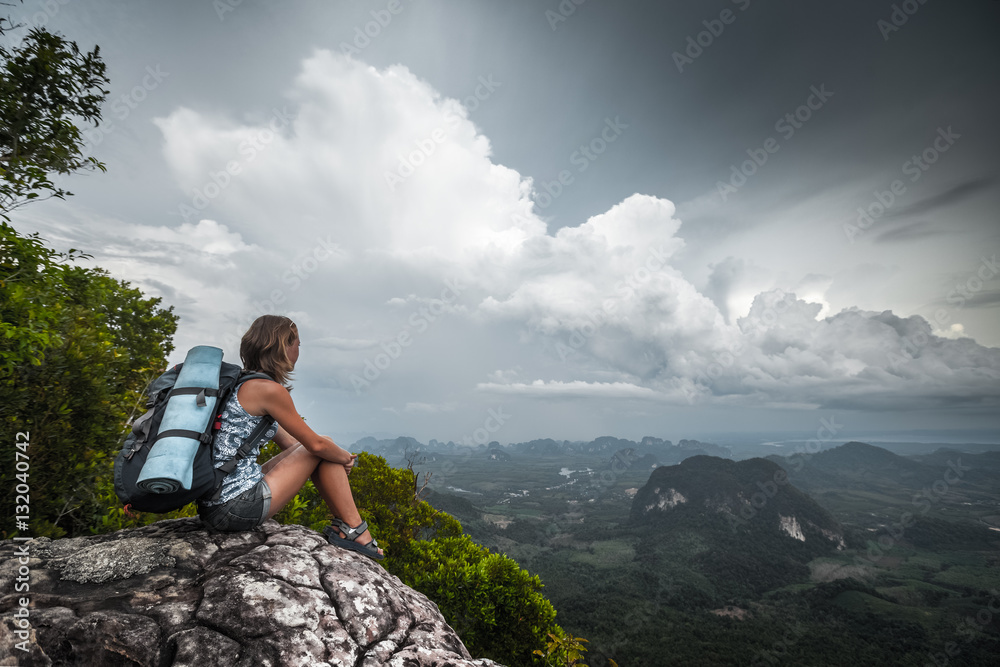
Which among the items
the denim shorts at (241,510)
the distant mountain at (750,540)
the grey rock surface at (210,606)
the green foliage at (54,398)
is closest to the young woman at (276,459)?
the denim shorts at (241,510)

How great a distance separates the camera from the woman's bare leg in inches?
180

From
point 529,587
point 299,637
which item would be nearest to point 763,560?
point 529,587

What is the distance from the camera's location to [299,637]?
3607 millimetres

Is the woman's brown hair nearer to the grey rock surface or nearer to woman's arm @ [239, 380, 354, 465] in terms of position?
woman's arm @ [239, 380, 354, 465]

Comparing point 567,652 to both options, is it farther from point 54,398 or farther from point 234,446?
point 54,398

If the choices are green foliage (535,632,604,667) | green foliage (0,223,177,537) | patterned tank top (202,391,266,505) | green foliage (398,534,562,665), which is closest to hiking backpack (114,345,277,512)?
patterned tank top (202,391,266,505)

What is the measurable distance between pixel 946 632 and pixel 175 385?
16781cm

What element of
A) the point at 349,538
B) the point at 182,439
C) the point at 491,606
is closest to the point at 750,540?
the point at 491,606

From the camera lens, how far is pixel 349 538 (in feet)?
17.0

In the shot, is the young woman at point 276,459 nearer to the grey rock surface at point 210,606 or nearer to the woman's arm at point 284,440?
the woman's arm at point 284,440

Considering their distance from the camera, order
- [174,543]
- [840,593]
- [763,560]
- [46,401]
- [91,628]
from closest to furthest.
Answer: [91,628] < [174,543] < [46,401] < [840,593] < [763,560]

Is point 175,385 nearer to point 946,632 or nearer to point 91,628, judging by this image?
point 91,628

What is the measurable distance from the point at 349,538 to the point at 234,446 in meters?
2.01

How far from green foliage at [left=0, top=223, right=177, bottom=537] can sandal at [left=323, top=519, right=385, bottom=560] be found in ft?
17.1
